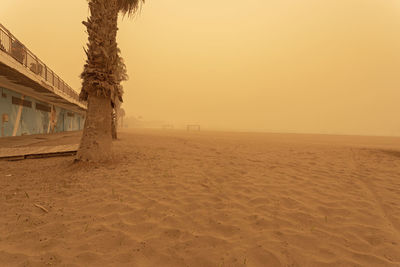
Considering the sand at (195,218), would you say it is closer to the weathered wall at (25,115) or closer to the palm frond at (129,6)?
the palm frond at (129,6)

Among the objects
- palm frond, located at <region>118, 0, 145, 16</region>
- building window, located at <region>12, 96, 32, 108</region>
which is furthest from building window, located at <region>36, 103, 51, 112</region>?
palm frond, located at <region>118, 0, 145, 16</region>

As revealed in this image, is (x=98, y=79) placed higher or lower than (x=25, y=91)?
lower

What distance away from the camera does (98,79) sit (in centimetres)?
595

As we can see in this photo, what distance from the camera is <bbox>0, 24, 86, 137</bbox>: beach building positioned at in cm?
955

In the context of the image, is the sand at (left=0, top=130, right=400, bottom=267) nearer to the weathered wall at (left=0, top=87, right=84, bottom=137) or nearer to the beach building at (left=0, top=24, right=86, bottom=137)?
the beach building at (left=0, top=24, right=86, bottom=137)

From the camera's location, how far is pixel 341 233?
2.74 m

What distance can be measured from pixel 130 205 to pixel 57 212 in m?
1.21

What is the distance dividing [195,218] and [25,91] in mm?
19270

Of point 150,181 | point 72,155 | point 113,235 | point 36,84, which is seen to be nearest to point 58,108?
point 36,84

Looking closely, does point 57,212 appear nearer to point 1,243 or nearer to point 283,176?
point 1,243

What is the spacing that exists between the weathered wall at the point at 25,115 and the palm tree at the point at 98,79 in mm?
12402

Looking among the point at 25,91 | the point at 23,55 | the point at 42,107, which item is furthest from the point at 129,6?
the point at 42,107

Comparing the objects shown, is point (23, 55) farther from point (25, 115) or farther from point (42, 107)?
point (42, 107)

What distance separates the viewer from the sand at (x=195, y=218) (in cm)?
223
